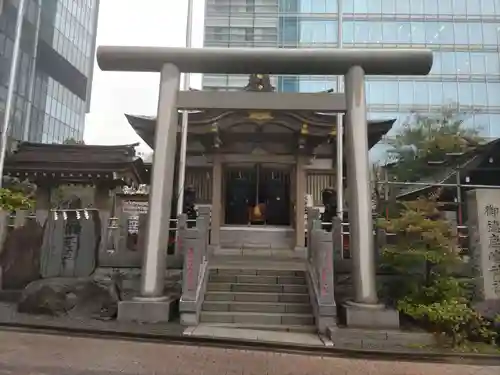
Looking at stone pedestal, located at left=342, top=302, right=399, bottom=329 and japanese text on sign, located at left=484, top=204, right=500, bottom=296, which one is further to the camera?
japanese text on sign, located at left=484, top=204, right=500, bottom=296

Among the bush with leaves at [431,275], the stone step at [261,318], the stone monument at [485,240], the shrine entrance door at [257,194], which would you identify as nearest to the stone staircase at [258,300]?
the stone step at [261,318]

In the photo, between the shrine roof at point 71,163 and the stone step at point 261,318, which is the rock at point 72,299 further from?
the shrine roof at point 71,163

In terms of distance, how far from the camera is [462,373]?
5.91 metres

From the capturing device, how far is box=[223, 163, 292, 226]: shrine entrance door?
48.5 feet

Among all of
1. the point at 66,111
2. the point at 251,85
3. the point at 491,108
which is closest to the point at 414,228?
the point at 251,85

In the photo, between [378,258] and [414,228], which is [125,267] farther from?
[414,228]

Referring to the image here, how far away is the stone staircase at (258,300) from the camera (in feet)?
27.0

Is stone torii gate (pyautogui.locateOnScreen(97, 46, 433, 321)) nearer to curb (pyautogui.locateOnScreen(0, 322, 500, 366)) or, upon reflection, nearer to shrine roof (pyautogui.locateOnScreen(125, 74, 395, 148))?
curb (pyautogui.locateOnScreen(0, 322, 500, 366))

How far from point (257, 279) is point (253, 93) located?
4312 mm

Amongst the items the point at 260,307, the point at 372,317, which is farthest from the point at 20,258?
the point at 372,317

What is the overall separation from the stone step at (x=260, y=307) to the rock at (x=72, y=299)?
2.19 m

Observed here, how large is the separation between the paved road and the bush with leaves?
43.0 inches

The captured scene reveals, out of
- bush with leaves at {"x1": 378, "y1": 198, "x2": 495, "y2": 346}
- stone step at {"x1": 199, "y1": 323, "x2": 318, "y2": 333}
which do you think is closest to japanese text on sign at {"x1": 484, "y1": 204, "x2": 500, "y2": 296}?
bush with leaves at {"x1": 378, "y1": 198, "x2": 495, "y2": 346}

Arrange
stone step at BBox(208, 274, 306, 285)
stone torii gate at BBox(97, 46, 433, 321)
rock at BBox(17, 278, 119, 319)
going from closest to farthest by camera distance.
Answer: stone torii gate at BBox(97, 46, 433, 321) < rock at BBox(17, 278, 119, 319) < stone step at BBox(208, 274, 306, 285)
